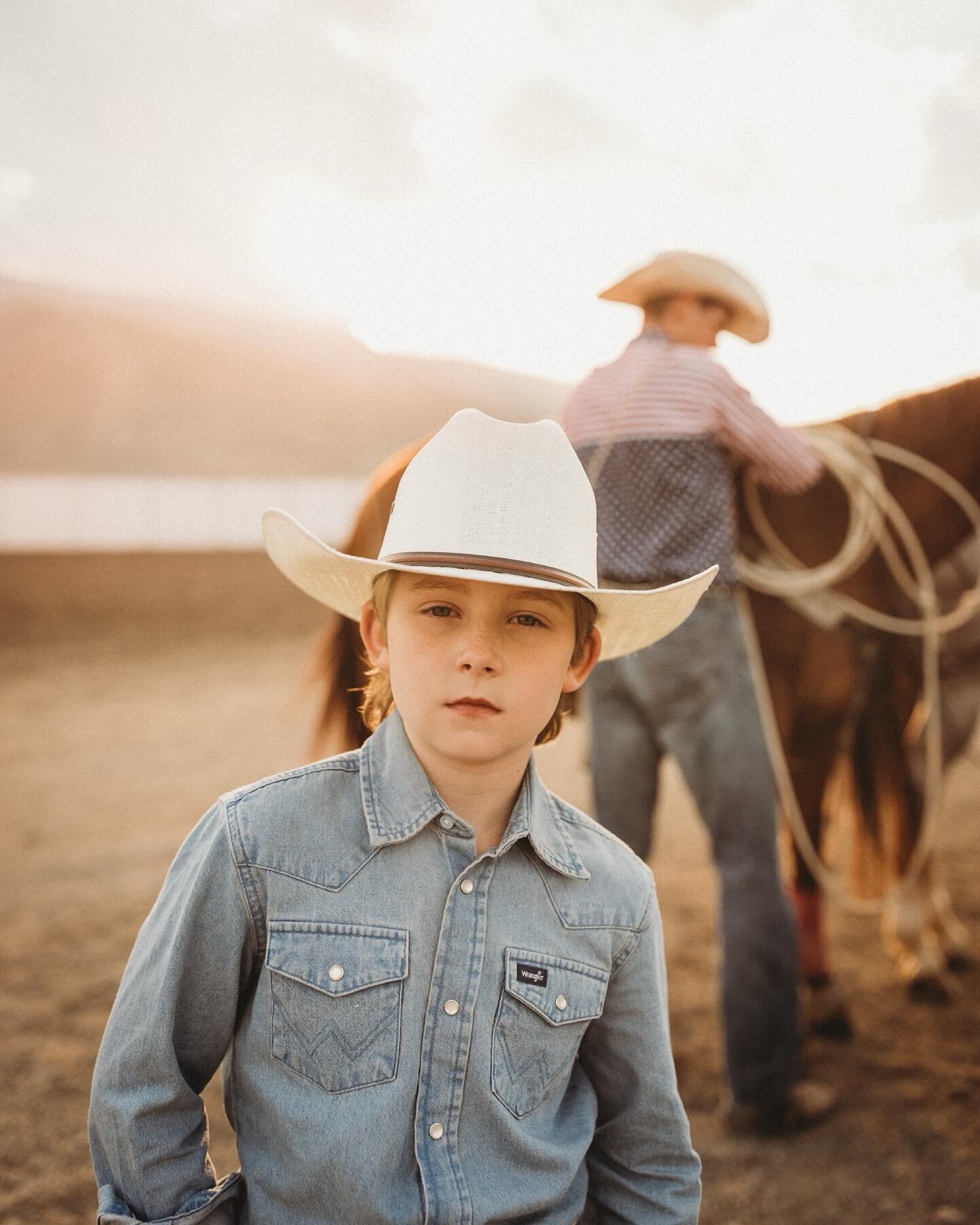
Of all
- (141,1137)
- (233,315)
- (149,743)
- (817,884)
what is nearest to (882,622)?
(817,884)

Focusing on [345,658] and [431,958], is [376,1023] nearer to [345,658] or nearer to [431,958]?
[431,958]

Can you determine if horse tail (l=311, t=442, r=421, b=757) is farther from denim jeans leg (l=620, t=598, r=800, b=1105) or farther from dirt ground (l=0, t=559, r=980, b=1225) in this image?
denim jeans leg (l=620, t=598, r=800, b=1105)

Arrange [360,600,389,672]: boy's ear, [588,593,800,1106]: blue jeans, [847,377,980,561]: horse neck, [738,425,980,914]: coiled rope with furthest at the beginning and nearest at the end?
[847,377,980,561]: horse neck
[738,425,980,914]: coiled rope
[588,593,800,1106]: blue jeans
[360,600,389,672]: boy's ear

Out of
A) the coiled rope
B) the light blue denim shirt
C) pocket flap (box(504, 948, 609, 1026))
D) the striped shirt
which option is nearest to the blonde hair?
the light blue denim shirt

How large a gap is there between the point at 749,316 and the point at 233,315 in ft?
60.9

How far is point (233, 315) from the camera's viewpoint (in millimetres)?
19031

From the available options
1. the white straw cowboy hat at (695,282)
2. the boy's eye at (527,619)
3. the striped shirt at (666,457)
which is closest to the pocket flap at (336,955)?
the boy's eye at (527,619)

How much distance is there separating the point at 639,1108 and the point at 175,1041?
1.71 feet

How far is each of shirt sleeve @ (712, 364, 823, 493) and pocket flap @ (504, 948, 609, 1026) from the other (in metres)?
1.31

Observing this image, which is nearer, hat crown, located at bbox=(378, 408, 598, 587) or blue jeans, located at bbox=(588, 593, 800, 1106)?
hat crown, located at bbox=(378, 408, 598, 587)

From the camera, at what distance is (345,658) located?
2.38 m

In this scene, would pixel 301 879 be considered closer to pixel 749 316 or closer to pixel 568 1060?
pixel 568 1060

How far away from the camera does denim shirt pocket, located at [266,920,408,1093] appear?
0.96 meters

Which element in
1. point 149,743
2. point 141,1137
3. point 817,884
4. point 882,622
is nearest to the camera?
point 141,1137
